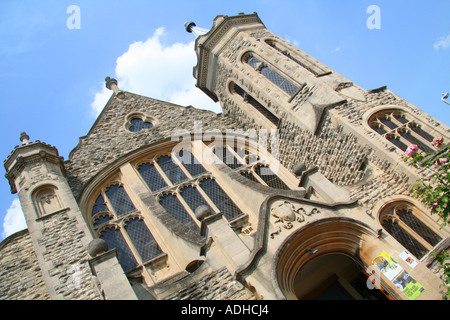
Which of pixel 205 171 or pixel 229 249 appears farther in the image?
pixel 205 171

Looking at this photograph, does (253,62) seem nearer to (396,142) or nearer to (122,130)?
(122,130)

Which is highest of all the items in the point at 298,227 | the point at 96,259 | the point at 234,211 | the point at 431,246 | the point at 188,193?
the point at 188,193

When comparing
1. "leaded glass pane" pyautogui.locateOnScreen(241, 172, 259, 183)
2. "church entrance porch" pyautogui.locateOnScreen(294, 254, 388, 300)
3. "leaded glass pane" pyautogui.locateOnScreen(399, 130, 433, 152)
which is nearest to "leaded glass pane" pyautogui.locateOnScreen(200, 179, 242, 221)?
"leaded glass pane" pyautogui.locateOnScreen(241, 172, 259, 183)

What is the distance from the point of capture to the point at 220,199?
434 inches

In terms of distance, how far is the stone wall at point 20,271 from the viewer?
8.16m

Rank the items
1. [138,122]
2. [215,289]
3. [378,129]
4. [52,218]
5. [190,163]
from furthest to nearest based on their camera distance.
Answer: [138,122], [190,163], [378,129], [52,218], [215,289]

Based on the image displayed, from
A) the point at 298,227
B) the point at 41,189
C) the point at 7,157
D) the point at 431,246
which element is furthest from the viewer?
the point at 7,157

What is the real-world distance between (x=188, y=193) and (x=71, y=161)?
4.13m

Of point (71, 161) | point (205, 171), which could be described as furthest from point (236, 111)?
point (71, 161)

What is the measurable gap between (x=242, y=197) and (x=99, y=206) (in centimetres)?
435

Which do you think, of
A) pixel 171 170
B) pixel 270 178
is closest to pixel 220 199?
pixel 270 178

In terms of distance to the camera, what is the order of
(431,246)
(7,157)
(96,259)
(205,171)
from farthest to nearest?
(205,171) < (7,157) < (431,246) < (96,259)

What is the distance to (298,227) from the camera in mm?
7875

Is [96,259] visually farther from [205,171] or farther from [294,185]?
[294,185]
